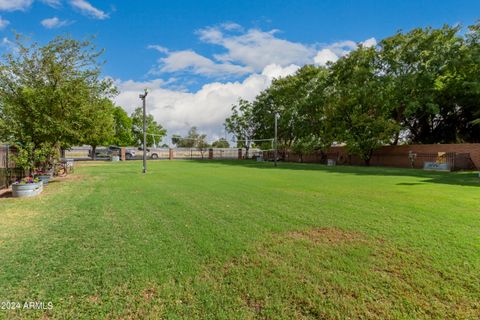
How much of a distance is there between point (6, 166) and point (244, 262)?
30.5ft

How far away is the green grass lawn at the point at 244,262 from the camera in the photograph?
7.50 ft

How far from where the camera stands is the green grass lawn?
7.50 feet

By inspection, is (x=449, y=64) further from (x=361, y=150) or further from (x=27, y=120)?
(x=27, y=120)

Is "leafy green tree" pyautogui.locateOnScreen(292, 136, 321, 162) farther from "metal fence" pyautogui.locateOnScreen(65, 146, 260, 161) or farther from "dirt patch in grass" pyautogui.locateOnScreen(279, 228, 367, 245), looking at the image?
"dirt patch in grass" pyautogui.locateOnScreen(279, 228, 367, 245)

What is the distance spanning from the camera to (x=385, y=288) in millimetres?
2514

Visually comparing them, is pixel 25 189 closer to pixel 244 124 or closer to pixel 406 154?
pixel 406 154

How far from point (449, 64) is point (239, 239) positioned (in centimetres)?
2112

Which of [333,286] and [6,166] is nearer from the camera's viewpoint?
[333,286]

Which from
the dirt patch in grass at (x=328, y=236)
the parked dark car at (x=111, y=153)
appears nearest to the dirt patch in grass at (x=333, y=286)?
the dirt patch in grass at (x=328, y=236)

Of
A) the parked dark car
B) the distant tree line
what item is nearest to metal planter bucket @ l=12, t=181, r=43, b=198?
the distant tree line

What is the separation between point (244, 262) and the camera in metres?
3.04

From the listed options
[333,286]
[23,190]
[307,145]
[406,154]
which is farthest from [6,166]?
[406,154]

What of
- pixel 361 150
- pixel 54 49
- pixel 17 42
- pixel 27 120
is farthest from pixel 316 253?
pixel 361 150

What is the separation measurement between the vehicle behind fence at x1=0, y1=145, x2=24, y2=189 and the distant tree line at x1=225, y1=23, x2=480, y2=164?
66.6 ft
